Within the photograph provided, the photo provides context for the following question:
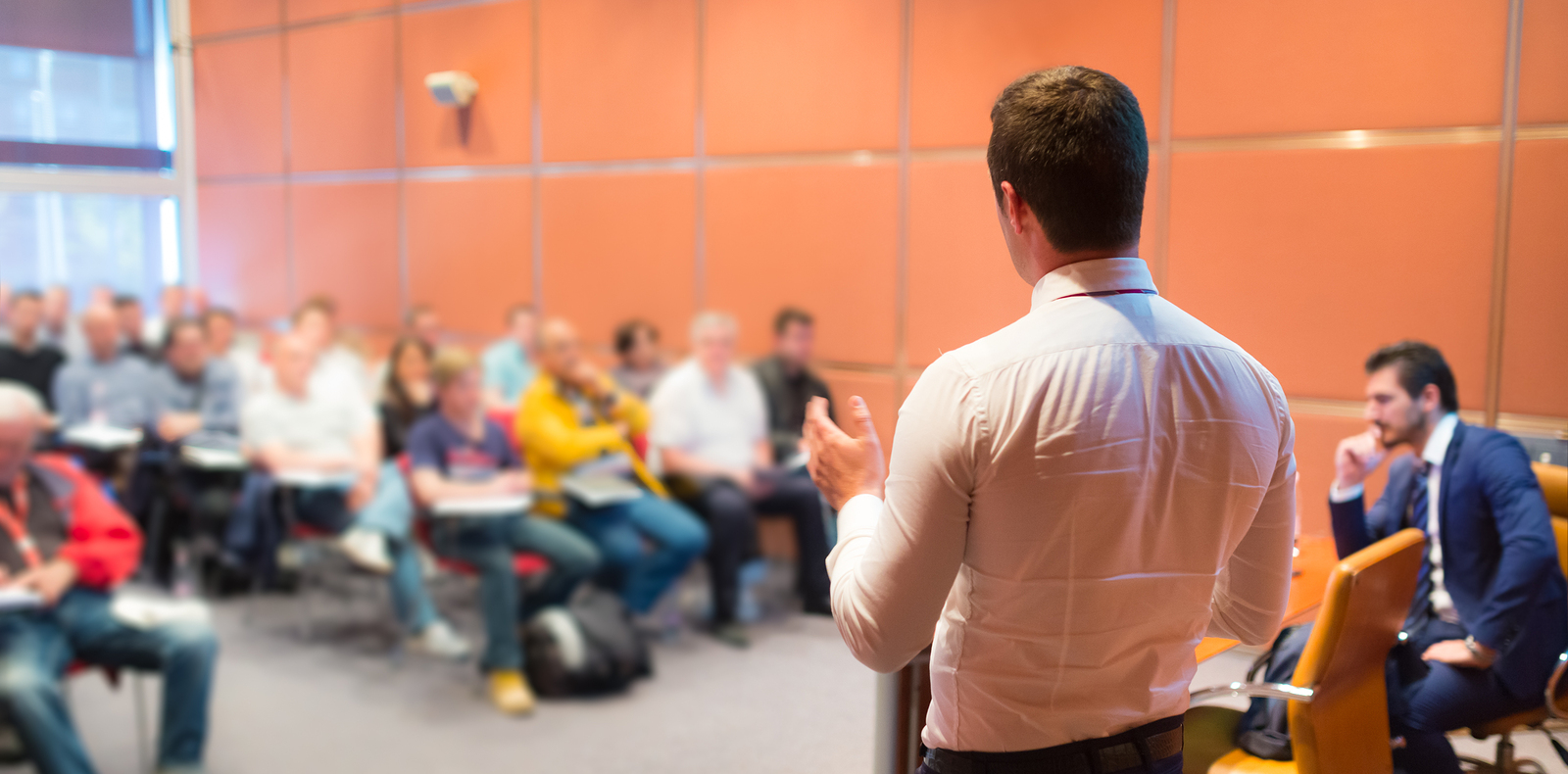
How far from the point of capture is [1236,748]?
1759 millimetres

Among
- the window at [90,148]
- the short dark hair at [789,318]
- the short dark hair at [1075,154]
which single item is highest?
the window at [90,148]

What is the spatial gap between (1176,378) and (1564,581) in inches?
70.4

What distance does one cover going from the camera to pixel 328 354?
13.5 feet

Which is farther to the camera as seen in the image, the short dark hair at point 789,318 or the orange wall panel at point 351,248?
the orange wall panel at point 351,248

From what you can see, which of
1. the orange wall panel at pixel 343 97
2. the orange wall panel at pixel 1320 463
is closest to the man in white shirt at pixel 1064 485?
the orange wall panel at pixel 1320 463

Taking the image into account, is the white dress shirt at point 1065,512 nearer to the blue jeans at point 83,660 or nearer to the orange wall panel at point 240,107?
the blue jeans at point 83,660

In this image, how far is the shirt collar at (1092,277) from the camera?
0.83m

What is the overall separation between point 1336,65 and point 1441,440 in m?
1.40

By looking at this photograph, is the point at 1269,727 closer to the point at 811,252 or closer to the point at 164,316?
the point at 811,252

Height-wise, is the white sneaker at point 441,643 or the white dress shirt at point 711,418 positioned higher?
the white dress shirt at point 711,418

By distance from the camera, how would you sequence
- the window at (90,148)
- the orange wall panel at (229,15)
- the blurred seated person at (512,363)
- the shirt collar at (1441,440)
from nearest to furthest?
1. the shirt collar at (1441,440)
2. the window at (90,148)
3. the orange wall panel at (229,15)
4. the blurred seated person at (512,363)

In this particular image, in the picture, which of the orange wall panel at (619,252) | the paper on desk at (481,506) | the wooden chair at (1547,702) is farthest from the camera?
the orange wall panel at (619,252)

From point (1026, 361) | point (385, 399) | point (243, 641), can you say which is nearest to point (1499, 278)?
point (1026, 361)

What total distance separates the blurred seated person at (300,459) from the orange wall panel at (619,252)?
113 centimetres
